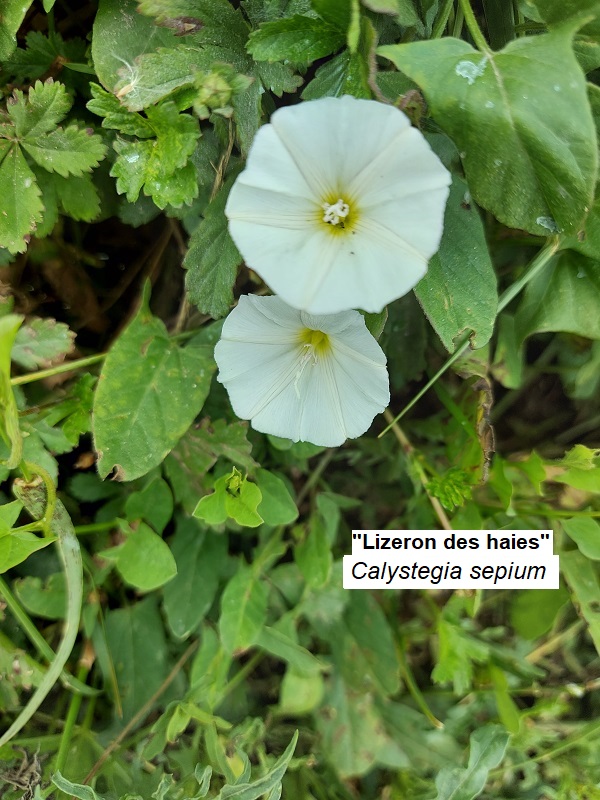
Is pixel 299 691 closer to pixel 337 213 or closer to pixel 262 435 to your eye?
pixel 262 435

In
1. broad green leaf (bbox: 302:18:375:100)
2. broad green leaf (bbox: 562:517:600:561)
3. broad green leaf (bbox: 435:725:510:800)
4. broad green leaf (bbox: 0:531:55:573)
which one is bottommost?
broad green leaf (bbox: 435:725:510:800)

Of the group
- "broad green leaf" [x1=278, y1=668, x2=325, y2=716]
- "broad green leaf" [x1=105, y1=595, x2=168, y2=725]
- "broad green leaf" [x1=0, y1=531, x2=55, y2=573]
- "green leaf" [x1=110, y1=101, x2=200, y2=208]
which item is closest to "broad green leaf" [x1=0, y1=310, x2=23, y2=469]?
"broad green leaf" [x1=0, y1=531, x2=55, y2=573]

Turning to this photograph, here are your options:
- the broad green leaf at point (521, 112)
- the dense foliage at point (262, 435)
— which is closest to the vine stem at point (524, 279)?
the dense foliage at point (262, 435)

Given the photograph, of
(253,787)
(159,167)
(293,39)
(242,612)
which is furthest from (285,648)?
(293,39)

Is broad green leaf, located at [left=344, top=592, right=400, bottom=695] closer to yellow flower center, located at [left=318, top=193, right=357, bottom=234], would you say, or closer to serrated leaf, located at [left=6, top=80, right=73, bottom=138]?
yellow flower center, located at [left=318, top=193, right=357, bottom=234]

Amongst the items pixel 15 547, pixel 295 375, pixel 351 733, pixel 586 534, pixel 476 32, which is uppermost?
pixel 476 32

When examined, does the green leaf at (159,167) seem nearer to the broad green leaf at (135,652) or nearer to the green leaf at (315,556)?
the green leaf at (315,556)
